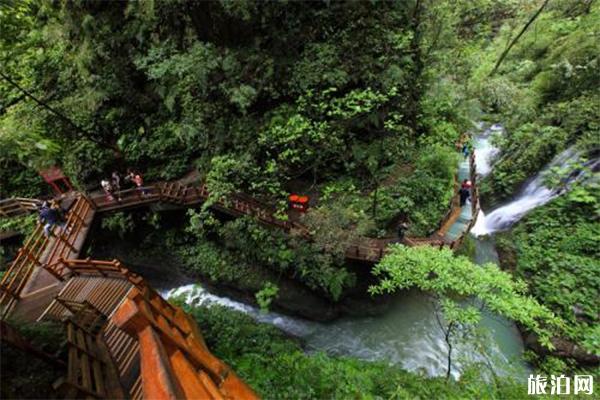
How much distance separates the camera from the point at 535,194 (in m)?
15.4

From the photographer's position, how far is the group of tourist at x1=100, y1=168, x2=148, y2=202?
12.5 metres

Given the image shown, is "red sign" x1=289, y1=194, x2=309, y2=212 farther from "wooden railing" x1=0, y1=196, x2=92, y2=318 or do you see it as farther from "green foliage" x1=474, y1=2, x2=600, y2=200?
"green foliage" x1=474, y1=2, x2=600, y2=200

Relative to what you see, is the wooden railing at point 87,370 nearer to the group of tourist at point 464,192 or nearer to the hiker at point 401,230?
the hiker at point 401,230

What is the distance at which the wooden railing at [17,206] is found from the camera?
13113 mm

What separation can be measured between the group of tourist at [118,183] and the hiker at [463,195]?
14.1 metres

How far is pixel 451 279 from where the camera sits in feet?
23.0

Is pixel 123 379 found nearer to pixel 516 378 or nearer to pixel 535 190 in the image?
pixel 516 378

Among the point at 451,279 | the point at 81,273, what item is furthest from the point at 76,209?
the point at 451,279

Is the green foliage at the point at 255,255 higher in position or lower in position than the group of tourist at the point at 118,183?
lower

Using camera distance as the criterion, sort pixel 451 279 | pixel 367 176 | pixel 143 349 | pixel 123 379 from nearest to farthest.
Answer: pixel 143 349 → pixel 123 379 → pixel 451 279 → pixel 367 176

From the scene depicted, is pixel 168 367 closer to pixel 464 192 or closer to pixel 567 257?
pixel 567 257

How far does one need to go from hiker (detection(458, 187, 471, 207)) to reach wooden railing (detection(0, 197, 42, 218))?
18.4 meters

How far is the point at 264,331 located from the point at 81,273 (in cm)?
568

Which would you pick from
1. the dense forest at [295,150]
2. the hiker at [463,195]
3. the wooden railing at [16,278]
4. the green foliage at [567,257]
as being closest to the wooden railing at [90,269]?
the wooden railing at [16,278]
